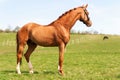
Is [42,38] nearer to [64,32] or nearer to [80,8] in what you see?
[64,32]

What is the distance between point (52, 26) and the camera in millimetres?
14375

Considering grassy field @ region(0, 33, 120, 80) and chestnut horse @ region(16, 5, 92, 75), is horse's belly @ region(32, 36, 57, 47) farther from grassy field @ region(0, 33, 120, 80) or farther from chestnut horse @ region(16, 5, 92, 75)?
grassy field @ region(0, 33, 120, 80)

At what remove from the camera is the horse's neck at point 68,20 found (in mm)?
14398

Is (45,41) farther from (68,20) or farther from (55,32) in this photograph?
(68,20)

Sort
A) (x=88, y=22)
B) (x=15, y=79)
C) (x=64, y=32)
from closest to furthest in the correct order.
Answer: (x=15, y=79) < (x=64, y=32) < (x=88, y=22)

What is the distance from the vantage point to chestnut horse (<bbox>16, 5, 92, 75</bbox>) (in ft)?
46.3

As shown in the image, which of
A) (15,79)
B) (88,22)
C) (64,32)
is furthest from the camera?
(88,22)

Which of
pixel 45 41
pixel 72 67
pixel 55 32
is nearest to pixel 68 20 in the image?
pixel 55 32

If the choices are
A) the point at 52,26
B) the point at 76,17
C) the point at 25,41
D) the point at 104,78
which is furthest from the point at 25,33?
the point at 104,78

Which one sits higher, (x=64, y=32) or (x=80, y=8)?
(x=80, y=8)

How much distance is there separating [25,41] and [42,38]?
93 cm

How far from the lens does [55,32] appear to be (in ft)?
46.4

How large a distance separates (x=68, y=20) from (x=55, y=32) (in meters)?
0.92

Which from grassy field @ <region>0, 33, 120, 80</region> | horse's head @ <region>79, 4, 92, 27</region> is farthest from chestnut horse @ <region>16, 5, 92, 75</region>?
grassy field @ <region>0, 33, 120, 80</region>
